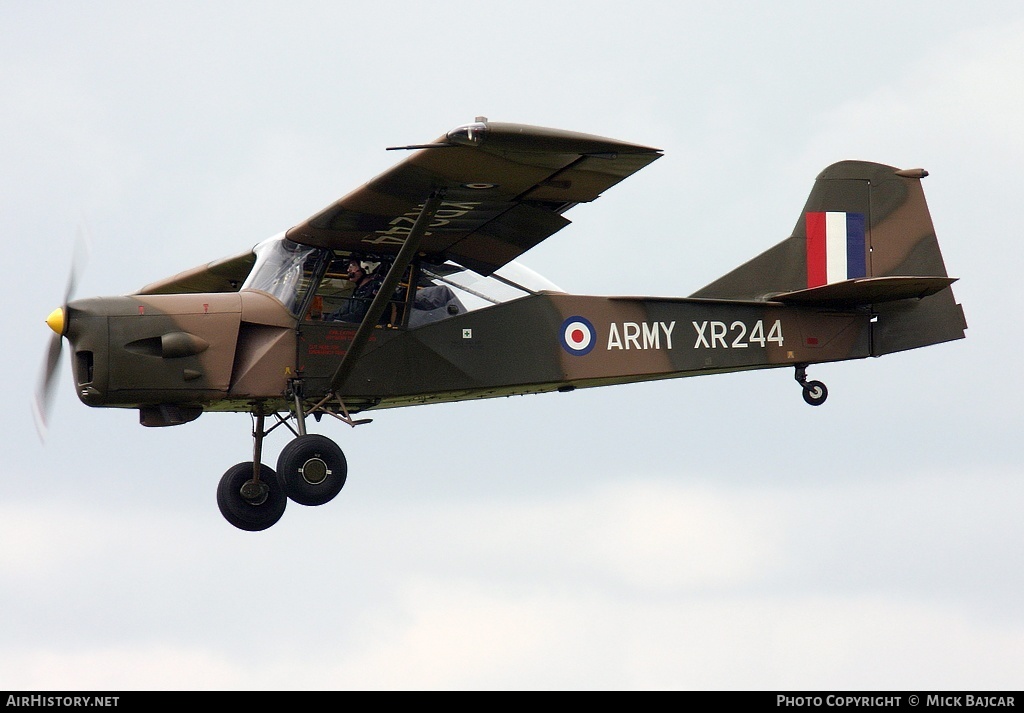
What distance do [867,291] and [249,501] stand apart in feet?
20.1

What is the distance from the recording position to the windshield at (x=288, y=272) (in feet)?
49.5

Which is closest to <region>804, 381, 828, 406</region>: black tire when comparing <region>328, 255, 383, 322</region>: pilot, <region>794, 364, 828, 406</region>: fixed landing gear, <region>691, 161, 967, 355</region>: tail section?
<region>794, 364, 828, 406</region>: fixed landing gear

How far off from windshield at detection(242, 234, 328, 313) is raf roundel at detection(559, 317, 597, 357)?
2317mm

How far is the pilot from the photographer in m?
15.2

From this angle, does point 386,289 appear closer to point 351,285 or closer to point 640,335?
point 351,285

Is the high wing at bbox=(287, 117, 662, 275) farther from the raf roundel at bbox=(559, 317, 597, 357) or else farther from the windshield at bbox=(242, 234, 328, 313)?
the raf roundel at bbox=(559, 317, 597, 357)

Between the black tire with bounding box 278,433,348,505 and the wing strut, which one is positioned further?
the black tire with bounding box 278,433,348,505

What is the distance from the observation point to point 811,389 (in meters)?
16.5

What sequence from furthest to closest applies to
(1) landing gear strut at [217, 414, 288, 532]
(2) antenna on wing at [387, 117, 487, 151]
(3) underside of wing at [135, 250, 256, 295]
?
(3) underside of wing at [135, 250, 256, 295], (1) landing gear strut at [217, 414, 288, 532], (2) antenna on wing at [387, 117, 487, 151]

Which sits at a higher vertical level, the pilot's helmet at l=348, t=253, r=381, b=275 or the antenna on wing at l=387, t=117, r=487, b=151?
the antenna on wing at l=387, t=117, r=487, b=151

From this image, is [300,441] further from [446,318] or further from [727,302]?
[727,302]

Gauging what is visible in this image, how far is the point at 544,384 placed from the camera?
15.7 m

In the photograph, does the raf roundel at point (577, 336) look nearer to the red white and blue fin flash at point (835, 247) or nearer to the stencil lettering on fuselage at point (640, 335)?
the stencil lettering on fuselage at point (640, 335)

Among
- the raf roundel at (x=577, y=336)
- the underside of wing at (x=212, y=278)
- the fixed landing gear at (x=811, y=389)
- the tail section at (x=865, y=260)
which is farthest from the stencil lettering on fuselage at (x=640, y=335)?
the underside of wing at (x=212, y=278)
